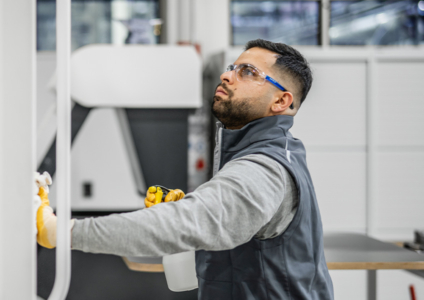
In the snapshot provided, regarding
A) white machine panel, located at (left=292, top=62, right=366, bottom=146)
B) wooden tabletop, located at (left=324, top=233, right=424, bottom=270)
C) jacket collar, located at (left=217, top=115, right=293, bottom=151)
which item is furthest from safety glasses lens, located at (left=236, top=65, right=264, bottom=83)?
white machine panel, located at (left=292, top=62, right=366, bottom=146)

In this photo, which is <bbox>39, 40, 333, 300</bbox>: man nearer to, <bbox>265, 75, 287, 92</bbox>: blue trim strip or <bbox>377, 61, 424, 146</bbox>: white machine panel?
<bbox>265, 75, 287, 92</bbox>: blue trim strip

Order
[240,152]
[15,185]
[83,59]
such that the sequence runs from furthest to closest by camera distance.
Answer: [83,59] → [240,152] → [15,185]

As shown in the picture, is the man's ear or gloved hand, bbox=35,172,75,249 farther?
the man's ear

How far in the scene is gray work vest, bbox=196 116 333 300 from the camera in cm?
82

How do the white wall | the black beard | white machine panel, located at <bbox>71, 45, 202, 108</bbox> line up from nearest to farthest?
the white wall → the black beard → white machine panel, located at <bbox>71, 45, 202, 108</bbox>

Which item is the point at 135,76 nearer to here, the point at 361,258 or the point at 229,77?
the point at 229,77

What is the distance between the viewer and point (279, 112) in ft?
3.28

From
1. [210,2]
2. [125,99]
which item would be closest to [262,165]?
[125,99]

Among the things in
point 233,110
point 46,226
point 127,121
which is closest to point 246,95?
point 233,110

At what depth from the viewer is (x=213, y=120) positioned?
9.46ft

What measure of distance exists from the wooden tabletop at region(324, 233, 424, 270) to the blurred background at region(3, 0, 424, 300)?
2.49ft

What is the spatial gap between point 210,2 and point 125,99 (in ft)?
5.42

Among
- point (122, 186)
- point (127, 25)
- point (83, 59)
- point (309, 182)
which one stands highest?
point (127, 25)

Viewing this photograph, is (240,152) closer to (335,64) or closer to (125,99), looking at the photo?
(125,99)
